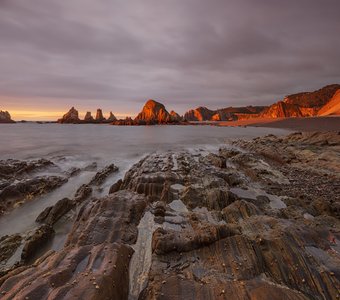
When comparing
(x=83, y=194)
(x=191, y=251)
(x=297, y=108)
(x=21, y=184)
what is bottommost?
(x=83, y=194)

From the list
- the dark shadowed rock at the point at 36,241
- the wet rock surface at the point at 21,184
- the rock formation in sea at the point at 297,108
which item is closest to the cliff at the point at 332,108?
the rock formation in sea at the point at 297,108

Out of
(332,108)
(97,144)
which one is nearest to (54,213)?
(97,144)

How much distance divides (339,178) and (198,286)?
13218mm

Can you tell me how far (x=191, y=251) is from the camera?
20.1 ft

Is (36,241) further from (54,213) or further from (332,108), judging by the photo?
(332,108)

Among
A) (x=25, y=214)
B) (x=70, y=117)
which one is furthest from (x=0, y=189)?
(x=70, y=117)

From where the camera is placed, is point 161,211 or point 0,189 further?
point 0,189

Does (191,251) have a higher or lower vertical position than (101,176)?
higher

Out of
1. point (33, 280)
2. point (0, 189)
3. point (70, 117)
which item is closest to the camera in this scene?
point (33, 280)

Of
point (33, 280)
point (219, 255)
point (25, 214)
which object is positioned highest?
point (33, 280)

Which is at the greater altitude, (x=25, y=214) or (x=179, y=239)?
(x=179, y=239)

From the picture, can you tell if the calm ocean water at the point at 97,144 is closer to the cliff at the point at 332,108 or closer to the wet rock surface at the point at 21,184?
the wet rock surface at the point at 21,184

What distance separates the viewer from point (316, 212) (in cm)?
902

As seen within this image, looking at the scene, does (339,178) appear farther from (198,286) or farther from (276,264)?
(198,286)
